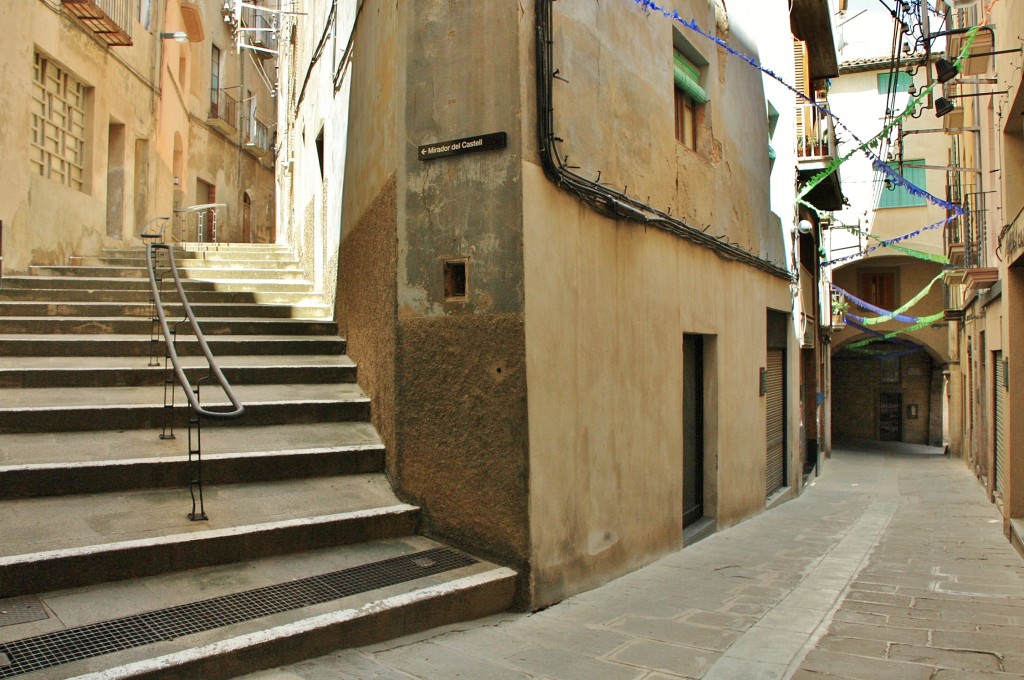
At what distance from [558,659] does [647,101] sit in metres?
5.07

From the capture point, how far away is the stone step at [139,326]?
742 cm

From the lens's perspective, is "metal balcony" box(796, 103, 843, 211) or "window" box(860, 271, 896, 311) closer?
"metal balcony" box(796, 103, 843, 211)

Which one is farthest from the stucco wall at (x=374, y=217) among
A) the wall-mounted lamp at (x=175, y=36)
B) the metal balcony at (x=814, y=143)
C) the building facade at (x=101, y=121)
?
the metal balcony at (x=814, y=143)

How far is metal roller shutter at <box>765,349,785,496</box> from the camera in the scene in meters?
12.1

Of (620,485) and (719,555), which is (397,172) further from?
(719,555)

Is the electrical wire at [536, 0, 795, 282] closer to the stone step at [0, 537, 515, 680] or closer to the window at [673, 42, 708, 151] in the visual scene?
the window at [673, 42, 708, 151]

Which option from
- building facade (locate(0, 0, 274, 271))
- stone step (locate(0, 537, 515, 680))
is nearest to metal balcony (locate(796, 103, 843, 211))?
building facade (locate(0, 0, 274, 271))

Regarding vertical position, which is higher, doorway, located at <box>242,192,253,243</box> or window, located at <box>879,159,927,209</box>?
window, located at <box>879,159,927,209</box>

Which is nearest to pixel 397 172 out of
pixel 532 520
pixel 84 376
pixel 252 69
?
pixel 532 520

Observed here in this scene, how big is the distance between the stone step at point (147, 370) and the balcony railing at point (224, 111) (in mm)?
14859

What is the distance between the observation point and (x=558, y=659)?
4.19 meters

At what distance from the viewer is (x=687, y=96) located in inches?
354

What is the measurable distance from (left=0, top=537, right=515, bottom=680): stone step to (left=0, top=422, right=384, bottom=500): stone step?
89 cm

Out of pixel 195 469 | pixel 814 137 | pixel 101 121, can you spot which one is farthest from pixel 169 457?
pixel 814 137
